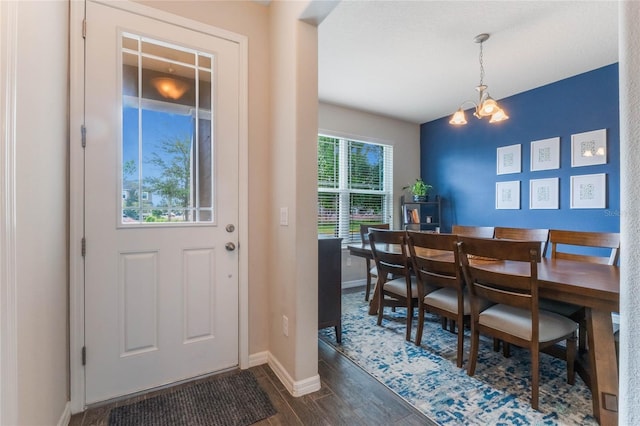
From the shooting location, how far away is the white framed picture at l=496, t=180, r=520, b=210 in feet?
12.6

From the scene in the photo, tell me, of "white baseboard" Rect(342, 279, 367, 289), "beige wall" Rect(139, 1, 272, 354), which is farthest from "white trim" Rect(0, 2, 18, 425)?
"white baseboard" Rect(342, 279, 367, 289)

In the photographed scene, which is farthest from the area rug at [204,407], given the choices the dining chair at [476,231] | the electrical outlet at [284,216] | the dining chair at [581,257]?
the dining chair at [476,231]

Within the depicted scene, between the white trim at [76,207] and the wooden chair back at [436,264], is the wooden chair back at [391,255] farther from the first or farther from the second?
the white trim at [76,207]

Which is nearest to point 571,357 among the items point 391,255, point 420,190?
point 391,255

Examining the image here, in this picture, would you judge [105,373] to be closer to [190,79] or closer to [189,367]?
[189,367]

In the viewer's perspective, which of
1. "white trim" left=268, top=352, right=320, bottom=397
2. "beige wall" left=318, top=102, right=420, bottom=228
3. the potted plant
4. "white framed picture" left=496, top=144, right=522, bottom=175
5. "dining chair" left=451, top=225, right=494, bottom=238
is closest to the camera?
"white trim" left=268, top=352, right=320, bottom=397

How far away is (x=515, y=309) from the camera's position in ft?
6.13

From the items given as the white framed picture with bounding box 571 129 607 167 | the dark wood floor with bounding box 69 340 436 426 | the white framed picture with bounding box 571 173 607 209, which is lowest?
the dark wood floor with bounding box 69 340 436 426

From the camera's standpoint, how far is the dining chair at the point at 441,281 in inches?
79.9

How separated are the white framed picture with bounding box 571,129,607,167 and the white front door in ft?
12.1

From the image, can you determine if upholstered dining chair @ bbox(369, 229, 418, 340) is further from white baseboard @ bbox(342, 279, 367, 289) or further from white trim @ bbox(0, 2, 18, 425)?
white trim @ bbox(0, 2, 18, 425)

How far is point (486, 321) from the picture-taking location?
1.86 meters

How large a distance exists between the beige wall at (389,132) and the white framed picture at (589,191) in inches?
86.0

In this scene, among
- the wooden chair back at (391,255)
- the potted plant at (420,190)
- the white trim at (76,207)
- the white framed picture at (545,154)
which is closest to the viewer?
the white trim at (76,207)
